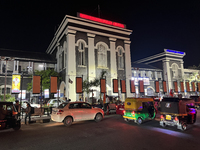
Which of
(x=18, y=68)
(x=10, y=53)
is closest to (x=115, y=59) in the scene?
(x=18, y=68)

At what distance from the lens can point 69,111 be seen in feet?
32.9

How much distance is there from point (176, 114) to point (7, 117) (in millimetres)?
9632

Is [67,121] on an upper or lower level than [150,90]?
lower

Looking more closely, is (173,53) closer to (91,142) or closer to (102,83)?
(102,83)

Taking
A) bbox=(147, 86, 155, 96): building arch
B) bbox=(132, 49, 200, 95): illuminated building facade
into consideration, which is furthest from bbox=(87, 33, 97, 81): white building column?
bbox=(147, 86, 155, 96): building arch

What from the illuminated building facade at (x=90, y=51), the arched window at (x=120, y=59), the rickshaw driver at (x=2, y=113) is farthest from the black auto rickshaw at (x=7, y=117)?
the arched window at (x=120, y=59)

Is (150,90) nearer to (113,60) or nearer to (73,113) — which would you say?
(113,60)

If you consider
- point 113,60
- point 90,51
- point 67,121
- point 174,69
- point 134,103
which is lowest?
point 67,121

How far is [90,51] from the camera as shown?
25.5m

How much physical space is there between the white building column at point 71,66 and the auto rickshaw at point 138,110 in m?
13.2

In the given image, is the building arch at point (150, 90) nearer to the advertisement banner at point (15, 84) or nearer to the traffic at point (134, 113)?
the traffic at point (134, 113)

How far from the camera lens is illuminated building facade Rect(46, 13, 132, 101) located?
23.7 metres

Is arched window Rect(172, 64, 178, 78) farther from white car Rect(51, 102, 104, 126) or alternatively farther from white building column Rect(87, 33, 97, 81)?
white car Rect(51, 102, 104, 126)

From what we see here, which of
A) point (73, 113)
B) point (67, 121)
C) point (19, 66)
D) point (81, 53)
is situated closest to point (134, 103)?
point (73, 113)
